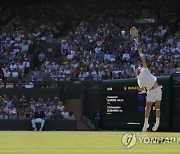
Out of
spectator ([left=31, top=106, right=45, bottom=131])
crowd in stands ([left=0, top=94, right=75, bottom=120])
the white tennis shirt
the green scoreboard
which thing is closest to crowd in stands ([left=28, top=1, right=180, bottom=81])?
crowd in stands ([left=0, top=94, right=75, bottom=120])

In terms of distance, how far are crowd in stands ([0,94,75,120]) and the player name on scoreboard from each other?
2.86m

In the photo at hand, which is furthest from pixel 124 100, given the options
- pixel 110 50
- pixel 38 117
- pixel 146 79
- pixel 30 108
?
pixel 146 79

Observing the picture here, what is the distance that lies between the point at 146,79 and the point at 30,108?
20640mm

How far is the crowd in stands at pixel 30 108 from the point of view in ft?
106

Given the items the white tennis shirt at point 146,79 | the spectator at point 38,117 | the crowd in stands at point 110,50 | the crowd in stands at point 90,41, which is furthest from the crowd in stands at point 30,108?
the white tennis shirt at point 146,79

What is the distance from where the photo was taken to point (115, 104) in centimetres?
3045

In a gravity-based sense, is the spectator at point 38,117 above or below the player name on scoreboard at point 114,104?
below

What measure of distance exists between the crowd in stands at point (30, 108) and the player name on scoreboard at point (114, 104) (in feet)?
9.39

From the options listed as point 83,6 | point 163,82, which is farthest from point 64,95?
point 83,6

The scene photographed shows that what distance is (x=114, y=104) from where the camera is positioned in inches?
1200

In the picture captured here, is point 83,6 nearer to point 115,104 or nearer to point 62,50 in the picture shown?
point 62,50

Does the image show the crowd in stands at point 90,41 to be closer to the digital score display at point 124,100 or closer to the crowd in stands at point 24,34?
the crowd in stands at point 24,34

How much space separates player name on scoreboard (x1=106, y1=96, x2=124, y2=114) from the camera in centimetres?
3020

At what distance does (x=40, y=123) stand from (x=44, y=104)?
1.67 m
